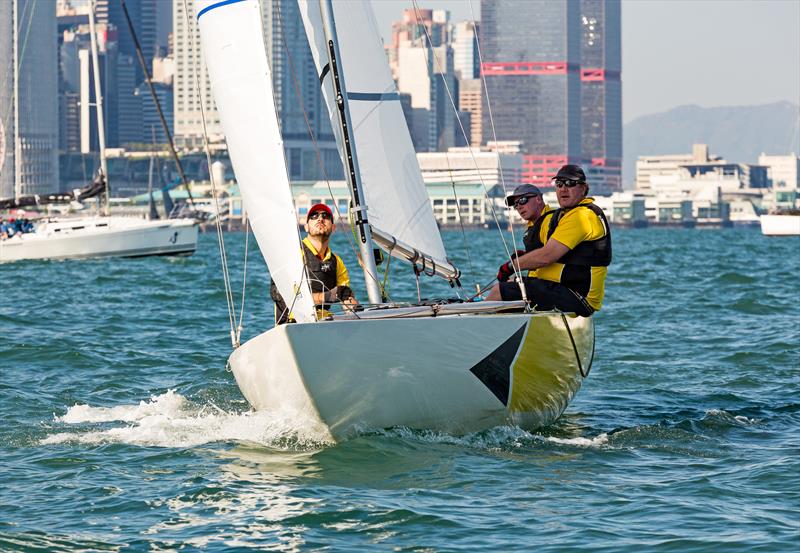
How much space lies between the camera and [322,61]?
359 inches

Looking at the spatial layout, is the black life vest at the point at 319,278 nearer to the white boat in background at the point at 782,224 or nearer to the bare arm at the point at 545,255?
the bare arm at the point at 545,255

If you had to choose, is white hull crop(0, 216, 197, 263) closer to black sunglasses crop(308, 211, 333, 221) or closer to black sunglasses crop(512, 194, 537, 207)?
black sunglasses crop(308, 211, 333, 221)

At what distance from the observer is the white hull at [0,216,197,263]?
42.3 metres

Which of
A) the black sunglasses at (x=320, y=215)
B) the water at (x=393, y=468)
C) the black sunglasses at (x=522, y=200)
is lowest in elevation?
the water at (x=393, y=468)

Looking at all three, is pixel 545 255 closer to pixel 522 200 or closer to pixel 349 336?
pixel 522 200

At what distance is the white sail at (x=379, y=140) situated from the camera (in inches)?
386

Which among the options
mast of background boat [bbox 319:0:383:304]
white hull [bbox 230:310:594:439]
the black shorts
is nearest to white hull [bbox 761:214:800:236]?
the black shorts

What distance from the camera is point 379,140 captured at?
9.93 metres

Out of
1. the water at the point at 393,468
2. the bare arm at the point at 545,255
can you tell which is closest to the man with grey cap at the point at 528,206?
the bare arm at the point at 545,255

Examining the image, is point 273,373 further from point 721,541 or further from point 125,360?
point 125,360

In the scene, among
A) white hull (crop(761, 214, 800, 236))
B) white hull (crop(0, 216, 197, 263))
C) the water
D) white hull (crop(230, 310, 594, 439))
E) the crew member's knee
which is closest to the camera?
the water

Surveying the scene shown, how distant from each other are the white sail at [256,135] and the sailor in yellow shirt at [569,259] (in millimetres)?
1534

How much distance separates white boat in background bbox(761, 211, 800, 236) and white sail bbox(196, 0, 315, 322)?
7021 cm

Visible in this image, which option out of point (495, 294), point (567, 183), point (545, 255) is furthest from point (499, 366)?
point (567, 183)
